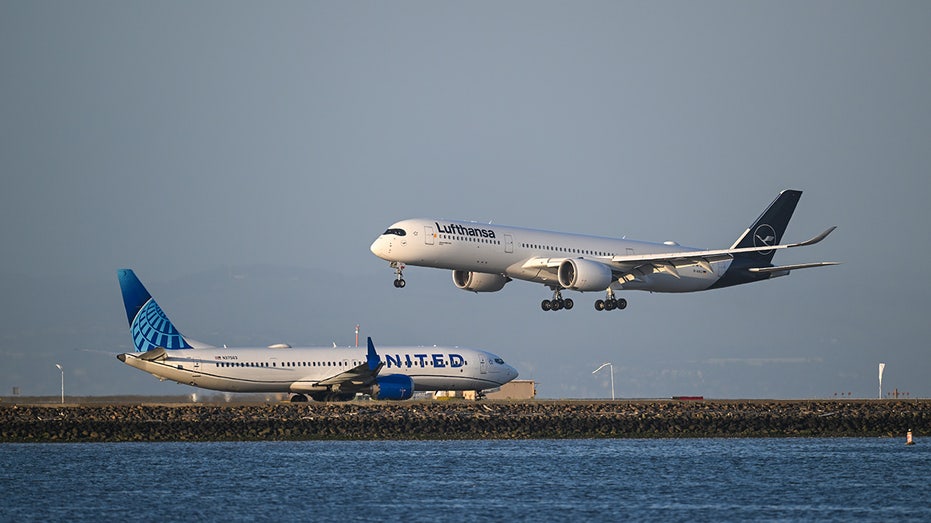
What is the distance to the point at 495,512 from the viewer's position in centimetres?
5653

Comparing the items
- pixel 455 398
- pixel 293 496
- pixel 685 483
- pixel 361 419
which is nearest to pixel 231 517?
pixel 293 496

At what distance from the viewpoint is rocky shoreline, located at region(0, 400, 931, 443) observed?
3364 inches

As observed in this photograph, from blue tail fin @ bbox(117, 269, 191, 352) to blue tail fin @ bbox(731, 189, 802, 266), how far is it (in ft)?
121

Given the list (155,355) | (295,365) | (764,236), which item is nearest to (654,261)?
(764,236)

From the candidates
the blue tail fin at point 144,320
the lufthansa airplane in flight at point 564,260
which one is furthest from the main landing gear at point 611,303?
the blue tail fin at point 144,320

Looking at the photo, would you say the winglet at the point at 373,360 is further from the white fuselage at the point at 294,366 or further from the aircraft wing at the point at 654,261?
the aircraft wing at the point at 654,261

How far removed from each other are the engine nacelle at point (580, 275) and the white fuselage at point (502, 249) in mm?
712

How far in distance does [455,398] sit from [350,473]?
1536 inches

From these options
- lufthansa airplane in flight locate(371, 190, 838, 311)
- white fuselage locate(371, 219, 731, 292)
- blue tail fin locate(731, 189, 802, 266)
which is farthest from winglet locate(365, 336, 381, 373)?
blue tail fin locate(731, 189, 802, 266)

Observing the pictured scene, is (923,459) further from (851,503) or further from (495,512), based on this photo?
(495,512)

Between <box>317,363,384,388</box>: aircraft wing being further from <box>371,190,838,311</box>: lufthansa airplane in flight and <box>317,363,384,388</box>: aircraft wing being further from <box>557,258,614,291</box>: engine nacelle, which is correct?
<box>557,258,614,291</box>: engine nacelle

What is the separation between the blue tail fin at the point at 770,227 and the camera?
98.7 m

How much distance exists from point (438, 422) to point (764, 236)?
93.8ft

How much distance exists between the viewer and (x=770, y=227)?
4018 inches
